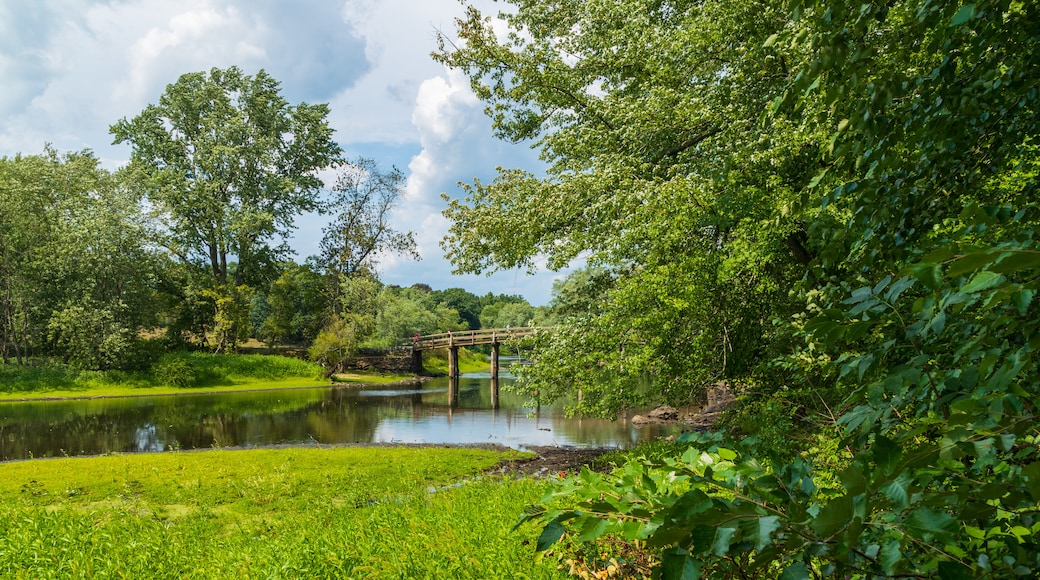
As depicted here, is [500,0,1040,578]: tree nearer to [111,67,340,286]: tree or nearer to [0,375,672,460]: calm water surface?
[0,375,672,460]: calm water surface

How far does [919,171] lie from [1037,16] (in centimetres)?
67

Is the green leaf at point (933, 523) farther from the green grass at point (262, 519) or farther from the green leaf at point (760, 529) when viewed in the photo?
the green grass at point (262, 519)

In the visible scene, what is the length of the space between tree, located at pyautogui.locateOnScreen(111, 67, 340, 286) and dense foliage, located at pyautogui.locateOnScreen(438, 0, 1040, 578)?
2989cm

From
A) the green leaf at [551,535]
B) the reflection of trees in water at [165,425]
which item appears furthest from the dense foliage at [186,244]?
the green leaf at [551,535]

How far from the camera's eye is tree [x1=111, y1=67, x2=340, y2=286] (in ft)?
126

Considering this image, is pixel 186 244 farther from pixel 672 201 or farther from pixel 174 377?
pixel 672 201

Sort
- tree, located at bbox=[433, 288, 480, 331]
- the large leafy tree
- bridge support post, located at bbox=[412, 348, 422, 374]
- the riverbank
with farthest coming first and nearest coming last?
tree, located at bbox=[433, 288, 480, 331], bridge support post, located at bbox=[412, 348, 422, 374], the riverbank, the large leafy tree

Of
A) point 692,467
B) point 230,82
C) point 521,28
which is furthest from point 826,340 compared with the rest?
point 230,82

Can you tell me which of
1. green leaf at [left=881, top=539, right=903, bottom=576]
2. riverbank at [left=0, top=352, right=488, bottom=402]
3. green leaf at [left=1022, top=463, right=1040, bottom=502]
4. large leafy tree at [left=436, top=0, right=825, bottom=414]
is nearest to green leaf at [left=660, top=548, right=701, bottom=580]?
green leaf at [left=881, top=539, right=903, bottom=576]

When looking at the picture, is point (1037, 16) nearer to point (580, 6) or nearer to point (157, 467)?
point (580, 6)

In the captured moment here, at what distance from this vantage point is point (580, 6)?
14.0 meters

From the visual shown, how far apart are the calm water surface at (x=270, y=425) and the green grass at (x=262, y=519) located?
12.0ft

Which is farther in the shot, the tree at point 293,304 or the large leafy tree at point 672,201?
the tree at point 293,304

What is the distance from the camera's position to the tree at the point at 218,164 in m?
38.3
